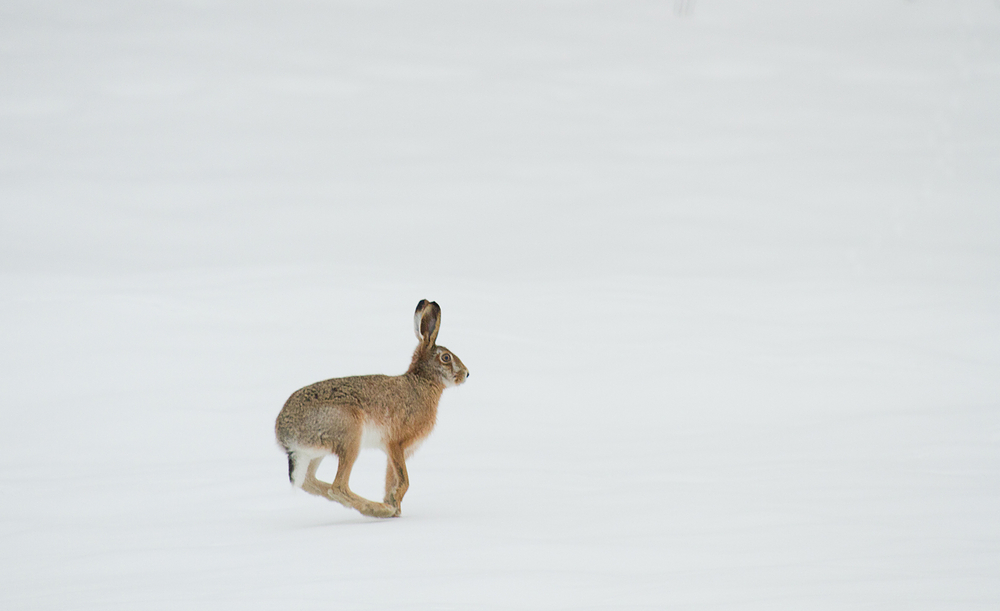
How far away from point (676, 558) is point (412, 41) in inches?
548

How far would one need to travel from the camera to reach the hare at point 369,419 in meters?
5.20

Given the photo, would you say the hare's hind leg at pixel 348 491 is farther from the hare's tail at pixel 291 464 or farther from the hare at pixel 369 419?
the hare's tail at pixel 291 464

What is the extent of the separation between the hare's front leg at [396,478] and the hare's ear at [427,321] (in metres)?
0.58

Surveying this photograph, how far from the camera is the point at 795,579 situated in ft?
13.3

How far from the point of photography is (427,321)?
5.73 m

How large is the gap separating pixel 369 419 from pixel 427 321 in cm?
61

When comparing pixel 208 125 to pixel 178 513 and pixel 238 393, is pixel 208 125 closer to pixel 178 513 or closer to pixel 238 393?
pixel 238 393

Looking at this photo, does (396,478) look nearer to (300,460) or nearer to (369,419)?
A: (369,419)

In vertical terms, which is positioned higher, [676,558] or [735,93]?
[735,93]

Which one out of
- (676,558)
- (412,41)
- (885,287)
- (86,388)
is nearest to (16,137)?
(412,41)

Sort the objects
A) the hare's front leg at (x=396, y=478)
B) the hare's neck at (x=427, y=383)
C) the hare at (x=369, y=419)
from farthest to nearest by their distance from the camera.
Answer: the hare's neck at (x=427, y=383) → the hare's front leg at (x=396, y=478) → the hare at (x=369, y=419)

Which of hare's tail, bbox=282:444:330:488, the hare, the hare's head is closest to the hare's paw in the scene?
the hare

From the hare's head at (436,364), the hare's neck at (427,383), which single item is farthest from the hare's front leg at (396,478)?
the hare's head at (436,364)

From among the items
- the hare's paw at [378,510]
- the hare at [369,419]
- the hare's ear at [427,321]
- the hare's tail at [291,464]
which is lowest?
the hare's paw at [378,510]
